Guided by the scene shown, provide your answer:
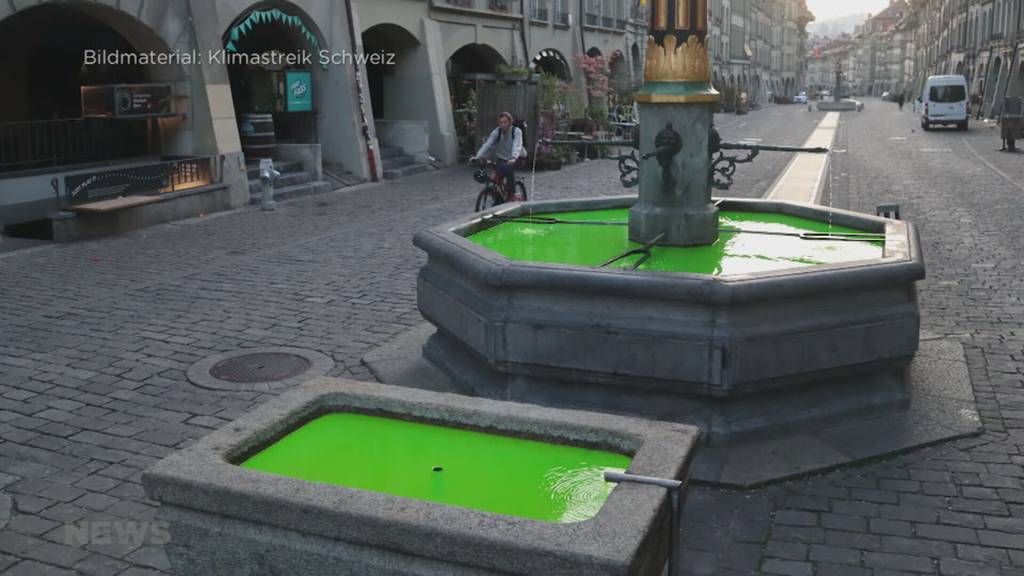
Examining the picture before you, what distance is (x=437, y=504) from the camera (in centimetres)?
302

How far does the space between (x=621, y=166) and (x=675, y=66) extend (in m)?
1.10

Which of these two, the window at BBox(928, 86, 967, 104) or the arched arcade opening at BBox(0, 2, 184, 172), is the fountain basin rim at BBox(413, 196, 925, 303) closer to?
the arched arcade opening at BBox(0, 2, 184, 172)

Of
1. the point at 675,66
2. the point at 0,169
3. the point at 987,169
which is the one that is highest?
the point at 675,66

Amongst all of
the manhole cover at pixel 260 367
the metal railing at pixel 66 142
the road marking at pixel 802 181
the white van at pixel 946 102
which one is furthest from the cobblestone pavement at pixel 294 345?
the white van at pixel 946 102

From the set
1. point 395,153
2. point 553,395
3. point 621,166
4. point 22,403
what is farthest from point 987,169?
point 22,403

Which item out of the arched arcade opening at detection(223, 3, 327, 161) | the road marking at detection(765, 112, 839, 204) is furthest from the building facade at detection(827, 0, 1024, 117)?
the arched arcade opening at detection(223, 3, 327, 161)

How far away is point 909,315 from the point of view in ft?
19.5

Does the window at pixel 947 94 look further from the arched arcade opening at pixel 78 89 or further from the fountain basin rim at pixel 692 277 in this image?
the fountain basin rim at pixel 692 277

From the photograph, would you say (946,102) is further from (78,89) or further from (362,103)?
(78,89)

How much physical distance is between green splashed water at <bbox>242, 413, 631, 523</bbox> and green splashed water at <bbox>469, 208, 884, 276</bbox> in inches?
117

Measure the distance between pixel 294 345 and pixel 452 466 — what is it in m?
4.75

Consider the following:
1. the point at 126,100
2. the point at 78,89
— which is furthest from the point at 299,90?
the point at 126,100

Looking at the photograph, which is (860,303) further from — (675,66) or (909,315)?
(675,66)

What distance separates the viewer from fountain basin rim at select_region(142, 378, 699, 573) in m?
2.82
